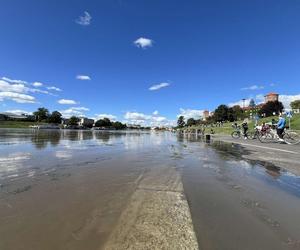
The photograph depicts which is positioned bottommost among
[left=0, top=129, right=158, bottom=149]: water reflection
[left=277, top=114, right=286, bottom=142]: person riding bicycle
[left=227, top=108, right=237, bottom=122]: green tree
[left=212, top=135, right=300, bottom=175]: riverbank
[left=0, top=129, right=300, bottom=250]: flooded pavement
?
[left=0, top=129, right=300, bottom=250]: flooded pavement

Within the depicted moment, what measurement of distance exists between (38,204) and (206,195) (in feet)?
11.1

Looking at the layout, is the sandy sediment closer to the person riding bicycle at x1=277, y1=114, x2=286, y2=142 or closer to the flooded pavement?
the flooded pavement

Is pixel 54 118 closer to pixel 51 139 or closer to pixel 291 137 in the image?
pixel 51 139

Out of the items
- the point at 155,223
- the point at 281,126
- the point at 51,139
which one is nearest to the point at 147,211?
the point at 155,223

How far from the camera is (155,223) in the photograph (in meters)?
3.60

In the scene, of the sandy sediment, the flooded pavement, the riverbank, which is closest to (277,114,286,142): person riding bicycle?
the riverbank

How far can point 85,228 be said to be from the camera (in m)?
3.48

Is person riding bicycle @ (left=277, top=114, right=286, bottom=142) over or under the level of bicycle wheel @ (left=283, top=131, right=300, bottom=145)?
over

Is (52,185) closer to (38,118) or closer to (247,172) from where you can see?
(247,172)

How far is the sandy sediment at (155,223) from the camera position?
3014mm

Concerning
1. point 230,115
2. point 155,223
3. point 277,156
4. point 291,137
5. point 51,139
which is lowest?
point 155,223

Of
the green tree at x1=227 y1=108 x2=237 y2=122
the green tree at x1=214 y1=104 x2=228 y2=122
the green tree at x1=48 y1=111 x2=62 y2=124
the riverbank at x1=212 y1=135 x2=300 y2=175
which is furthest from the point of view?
the green tree at x1=48 y1=111 x2=62 y2=124

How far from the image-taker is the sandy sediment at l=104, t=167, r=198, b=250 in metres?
3.01

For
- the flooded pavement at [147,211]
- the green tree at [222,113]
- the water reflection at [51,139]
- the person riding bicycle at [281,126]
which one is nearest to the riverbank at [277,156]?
the flooded pavement at [147,211]
